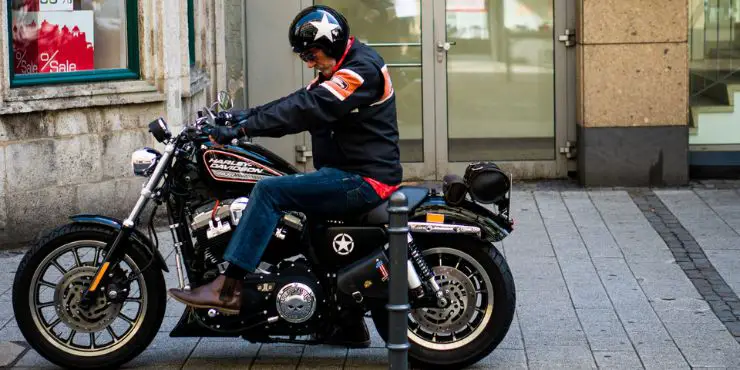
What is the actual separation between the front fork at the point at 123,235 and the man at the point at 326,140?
0.33 metres

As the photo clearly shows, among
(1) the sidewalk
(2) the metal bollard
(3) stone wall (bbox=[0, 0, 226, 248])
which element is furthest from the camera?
(3) stone wall (bbox=[0, 0, 226, 248])

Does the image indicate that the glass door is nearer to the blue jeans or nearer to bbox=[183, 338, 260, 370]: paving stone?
bbox=[183, 338, 260, 370]: paving stone

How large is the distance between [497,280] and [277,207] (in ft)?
3.65

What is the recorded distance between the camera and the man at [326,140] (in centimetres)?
602

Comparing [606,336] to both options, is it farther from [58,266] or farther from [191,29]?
[191,29]

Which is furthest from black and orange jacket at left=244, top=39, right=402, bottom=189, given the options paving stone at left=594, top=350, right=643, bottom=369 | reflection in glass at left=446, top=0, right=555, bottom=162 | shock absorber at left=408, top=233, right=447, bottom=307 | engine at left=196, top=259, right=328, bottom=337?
reflection in glass at left=446, top=0, right=555, bottom=162

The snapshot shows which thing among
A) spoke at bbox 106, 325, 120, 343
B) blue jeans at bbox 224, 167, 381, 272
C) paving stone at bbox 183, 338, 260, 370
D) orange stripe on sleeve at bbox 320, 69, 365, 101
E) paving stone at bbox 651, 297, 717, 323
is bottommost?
paving stone at bbox 183, 338, 260, 370

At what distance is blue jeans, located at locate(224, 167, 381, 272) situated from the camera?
19.7 ft

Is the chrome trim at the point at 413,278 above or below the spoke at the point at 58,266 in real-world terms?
below

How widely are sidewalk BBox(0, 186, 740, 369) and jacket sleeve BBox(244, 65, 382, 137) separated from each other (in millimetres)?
1234

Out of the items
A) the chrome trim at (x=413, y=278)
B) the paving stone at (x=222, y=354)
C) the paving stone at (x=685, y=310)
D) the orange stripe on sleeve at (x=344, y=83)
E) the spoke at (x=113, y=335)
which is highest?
the orange stripe on sleeve at (x=344, y=83)

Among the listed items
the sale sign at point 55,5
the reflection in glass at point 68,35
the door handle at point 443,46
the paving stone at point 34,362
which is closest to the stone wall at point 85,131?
the reflection in glass at point 68,35

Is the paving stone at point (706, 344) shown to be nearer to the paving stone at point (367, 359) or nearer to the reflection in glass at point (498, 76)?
the paving stone at point (367, 359)

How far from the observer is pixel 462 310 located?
249 inches
